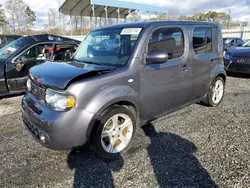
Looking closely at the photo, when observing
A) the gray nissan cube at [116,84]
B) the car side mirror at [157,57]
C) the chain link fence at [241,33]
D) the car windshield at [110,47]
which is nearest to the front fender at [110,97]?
the gray nissan cube at [116,84]

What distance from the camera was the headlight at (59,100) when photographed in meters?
2.30

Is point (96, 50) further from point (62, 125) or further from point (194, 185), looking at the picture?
point (194, 185)

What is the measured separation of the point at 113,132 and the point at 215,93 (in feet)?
9.77

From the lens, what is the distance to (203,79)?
13.1 ft

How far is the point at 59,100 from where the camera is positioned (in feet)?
7.67

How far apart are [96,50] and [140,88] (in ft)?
3.63

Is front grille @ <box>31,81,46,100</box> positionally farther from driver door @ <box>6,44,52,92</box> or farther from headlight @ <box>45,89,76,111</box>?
driver door @ <box>6,44,52,92</box>

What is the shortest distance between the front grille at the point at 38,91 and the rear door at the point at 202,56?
258cm

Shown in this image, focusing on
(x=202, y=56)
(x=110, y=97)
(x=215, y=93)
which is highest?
(x=202, y=56)

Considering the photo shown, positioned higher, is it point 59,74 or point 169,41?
point 169,41

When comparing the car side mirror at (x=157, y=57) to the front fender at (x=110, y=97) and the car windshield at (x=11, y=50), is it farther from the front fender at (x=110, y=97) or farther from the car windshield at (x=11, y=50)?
the car windshield at (x=11, y=50)

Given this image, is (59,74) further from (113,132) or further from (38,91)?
(113,132)

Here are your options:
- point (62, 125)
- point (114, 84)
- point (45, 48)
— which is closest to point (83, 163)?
point (62, 125)

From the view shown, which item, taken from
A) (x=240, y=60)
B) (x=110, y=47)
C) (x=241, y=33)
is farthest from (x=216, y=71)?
(x=241, y=33)
